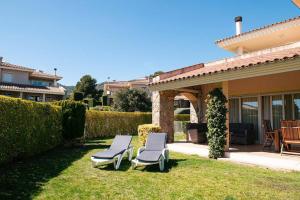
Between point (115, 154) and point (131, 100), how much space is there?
33368 mm

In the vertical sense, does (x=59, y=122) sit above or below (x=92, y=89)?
below

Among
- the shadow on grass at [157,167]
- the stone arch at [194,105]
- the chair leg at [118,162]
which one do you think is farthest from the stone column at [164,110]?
the chair leg at [118,162]

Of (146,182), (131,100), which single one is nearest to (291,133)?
(146,182)

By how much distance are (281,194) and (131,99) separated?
1459 inches

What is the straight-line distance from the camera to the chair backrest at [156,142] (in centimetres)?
1033

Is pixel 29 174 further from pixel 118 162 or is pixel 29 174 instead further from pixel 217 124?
pixel 217 124

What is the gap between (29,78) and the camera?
48.1 metres

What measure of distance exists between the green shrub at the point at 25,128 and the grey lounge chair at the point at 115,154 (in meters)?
2.95

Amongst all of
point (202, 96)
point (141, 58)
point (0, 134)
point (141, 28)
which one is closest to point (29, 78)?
point (141, 58)

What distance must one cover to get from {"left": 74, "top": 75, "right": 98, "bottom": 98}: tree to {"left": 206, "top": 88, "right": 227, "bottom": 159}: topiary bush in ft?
171

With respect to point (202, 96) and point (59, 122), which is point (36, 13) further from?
point (202, 96)

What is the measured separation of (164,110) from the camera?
16438 millimetres

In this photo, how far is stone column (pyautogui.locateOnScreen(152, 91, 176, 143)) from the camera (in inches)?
640

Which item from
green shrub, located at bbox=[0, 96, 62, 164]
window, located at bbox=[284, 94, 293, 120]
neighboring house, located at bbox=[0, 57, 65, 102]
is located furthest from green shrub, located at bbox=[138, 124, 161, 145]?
neighboring house, located at bbox=[0, 57, 65, 102]
